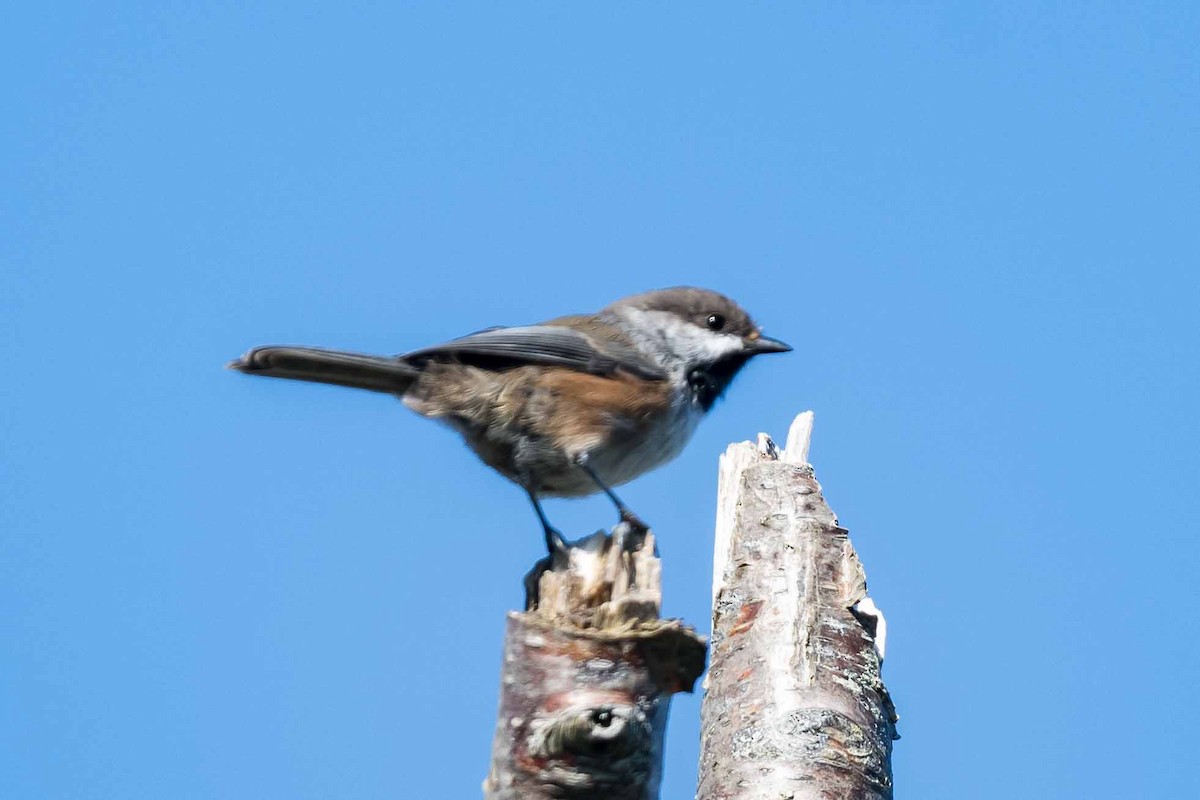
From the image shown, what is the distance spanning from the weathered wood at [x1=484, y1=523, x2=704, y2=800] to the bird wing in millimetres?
2560

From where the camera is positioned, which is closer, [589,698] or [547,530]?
[589,698]

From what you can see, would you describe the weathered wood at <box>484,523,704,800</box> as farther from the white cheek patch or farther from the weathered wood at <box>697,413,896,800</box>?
the white cheek patch

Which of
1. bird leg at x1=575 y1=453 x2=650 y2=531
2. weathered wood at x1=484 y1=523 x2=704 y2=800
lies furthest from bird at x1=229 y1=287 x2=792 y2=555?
weathered wood at x1=484 y1=523 x2=704 y2=800

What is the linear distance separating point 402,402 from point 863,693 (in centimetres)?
313

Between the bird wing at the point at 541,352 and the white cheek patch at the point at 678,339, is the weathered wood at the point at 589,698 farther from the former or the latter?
the white cheek patch at the point at 678,339

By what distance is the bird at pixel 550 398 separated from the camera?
6.27 metres

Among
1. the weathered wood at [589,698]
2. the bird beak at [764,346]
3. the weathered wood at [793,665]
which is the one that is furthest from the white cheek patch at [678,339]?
the weathered wood at [589,698]

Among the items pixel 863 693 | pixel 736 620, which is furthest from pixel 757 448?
pixel 863 693

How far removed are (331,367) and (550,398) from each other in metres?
1.09

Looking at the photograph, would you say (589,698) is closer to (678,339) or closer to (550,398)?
Answer: (550,398)

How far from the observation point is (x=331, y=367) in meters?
5.98

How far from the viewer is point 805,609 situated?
426 cm

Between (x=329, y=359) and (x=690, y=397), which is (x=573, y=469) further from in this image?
(x=329, y=359)

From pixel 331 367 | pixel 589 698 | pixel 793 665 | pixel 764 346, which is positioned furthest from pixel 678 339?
pixel 589 698
